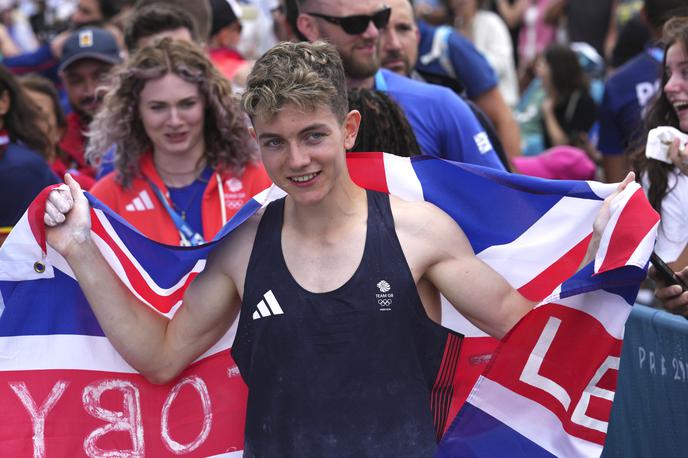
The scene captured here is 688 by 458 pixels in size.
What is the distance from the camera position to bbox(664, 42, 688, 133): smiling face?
4.43 m

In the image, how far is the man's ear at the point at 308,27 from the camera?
5.56 m

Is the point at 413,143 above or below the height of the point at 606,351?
above

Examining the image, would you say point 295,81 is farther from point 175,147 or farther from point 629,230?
point 175,147

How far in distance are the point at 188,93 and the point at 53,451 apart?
6.63 feet

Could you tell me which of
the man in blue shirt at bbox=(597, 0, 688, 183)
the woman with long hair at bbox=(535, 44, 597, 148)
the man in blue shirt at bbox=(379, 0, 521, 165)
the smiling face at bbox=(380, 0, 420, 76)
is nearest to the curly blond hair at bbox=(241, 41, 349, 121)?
the smiling face at bbox=(380, 0, 420, 76)

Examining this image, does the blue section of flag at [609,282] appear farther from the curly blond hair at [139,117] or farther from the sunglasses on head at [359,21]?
the curly blond hair at [139,117]

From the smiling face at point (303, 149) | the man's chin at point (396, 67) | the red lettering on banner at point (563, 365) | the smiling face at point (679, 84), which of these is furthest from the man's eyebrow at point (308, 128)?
the man's chin at point (396, 67)

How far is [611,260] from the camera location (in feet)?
11.7

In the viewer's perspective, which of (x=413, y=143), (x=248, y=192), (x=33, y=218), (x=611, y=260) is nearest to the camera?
(x=611, y=260)

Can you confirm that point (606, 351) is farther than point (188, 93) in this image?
No

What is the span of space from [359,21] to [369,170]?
1.50 m

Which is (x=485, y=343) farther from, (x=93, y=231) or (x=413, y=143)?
(x=93, y=231)

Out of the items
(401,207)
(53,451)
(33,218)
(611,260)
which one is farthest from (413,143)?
(53,451)

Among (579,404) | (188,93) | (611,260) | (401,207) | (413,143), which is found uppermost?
(188,93)
